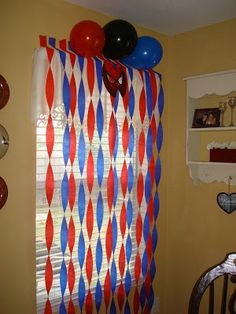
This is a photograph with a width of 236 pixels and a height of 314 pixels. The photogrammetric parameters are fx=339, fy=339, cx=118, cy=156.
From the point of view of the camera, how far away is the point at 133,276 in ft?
8.54

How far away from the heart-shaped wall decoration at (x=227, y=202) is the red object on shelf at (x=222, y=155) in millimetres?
263

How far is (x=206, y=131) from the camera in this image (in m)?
2.64

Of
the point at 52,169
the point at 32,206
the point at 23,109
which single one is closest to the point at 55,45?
the point at 23,109

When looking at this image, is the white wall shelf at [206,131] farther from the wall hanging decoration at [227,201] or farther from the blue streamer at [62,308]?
the blue streamer at [62,308]

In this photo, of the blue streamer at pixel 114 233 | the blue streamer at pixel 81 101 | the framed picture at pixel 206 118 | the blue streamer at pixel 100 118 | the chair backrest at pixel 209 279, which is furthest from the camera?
the framed picture at pixel 206 118

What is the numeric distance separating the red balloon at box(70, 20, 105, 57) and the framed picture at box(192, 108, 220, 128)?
0.97m

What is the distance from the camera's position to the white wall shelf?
8.05ft

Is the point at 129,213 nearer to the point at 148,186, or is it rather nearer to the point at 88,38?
the point at 148,186

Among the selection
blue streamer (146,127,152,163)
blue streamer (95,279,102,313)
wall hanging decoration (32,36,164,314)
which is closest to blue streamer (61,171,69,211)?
wall hanging decoration (32,36,164,314)

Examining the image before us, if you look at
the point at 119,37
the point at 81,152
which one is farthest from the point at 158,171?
the point at 119,37

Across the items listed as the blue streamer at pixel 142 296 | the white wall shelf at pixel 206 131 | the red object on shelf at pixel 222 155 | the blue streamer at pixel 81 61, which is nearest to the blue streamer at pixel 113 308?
the blue streamer at pixel 142 296

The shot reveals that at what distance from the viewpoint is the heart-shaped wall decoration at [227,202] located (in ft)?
8.07

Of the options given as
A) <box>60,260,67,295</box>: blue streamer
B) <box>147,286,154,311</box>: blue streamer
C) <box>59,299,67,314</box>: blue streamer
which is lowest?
<box>147,286,154,311</box>: blue streamer

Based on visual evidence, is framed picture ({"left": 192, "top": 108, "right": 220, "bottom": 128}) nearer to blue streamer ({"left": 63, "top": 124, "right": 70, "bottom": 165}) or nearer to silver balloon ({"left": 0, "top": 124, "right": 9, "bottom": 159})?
blue streamer ({"left": 63, "top": 124, "right": 70, "bottom": 165})
